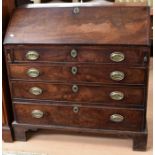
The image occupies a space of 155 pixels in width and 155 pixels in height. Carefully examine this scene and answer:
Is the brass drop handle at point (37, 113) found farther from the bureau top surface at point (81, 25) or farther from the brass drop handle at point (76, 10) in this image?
the brass drop handle at point (76, 10)

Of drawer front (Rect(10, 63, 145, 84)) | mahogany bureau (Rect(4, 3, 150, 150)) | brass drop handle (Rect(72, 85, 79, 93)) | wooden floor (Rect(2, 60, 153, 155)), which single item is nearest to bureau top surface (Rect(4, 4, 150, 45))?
mahogany bureau (Rect(4, 3, 150, 150))

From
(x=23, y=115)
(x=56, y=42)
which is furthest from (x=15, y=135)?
(x=56, y=42)

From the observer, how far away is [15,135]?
2076mm

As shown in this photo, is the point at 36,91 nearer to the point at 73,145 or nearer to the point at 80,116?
the point at 80,116

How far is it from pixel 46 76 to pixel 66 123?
0.38 meters

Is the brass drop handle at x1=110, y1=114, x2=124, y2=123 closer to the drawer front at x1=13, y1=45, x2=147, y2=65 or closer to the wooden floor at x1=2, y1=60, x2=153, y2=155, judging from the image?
the wooden floor at x1=2, y1=60, x2=153, y2=155

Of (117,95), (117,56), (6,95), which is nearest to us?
(117,56)

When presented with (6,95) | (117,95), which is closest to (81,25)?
(117,95)

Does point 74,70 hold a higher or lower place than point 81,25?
lower

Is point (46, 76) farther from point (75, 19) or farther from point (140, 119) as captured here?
point (140, 119)

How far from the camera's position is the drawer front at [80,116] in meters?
1.85

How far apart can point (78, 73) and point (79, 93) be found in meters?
0.15

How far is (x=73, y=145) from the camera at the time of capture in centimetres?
202

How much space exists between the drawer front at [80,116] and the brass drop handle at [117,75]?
0.23m
